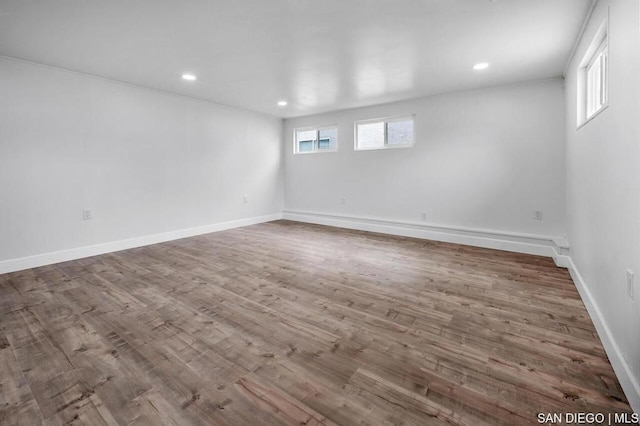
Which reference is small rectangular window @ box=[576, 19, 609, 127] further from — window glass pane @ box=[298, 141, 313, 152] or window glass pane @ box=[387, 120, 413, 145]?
window glass pane @ box=[298, 141, 313, 152]

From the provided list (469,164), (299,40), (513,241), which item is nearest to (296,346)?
(299,40)

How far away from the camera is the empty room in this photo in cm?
145

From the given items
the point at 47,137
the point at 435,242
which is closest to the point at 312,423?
the point at 435,242

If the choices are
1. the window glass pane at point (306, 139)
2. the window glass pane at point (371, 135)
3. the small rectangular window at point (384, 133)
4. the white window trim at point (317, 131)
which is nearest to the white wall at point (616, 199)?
the small rectangular window at point (384, 133)

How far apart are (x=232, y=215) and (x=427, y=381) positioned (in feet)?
16.0

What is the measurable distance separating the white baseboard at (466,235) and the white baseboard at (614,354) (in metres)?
1.33

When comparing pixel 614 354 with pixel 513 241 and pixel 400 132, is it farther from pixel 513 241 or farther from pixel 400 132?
pixel 400 132

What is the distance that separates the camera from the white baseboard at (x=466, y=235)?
3.80 metres

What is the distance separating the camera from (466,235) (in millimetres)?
4477

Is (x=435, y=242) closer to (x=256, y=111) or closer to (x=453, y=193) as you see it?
(x=453, y=193)

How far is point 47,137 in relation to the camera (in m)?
3.43

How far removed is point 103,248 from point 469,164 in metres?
5.35

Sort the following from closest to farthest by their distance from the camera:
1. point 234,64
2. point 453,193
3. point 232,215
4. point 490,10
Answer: point 490,10 < point 234,64 < point 453,193 < point 232,215

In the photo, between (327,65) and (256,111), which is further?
(256,111)
